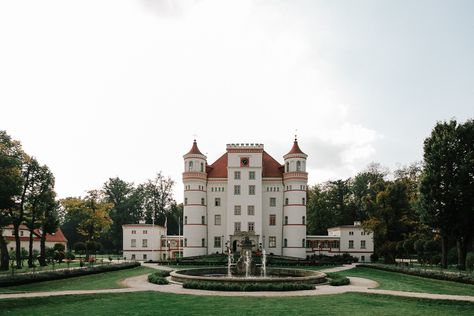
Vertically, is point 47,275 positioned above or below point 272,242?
above

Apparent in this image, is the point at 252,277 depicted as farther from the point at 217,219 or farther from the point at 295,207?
the point at 217,219

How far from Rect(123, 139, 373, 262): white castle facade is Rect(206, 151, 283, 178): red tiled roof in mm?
143

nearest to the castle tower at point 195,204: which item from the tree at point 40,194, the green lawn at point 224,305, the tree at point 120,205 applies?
the tree at point 40,194

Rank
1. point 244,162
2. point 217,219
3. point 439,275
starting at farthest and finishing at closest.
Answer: point 217,219 → point 244,162 → point 439,275

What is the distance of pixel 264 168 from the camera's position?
6241 cm

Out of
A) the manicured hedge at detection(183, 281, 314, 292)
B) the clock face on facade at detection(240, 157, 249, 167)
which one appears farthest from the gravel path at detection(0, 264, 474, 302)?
the clock face on facade at detection(240, 157, 249, 167)

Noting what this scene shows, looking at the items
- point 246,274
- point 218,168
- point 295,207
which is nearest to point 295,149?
point 295,207

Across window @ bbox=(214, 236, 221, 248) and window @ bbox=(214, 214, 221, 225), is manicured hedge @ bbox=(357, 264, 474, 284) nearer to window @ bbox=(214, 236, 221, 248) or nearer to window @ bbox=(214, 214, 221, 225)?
window @ bbox=(214, 236, 221, 248)

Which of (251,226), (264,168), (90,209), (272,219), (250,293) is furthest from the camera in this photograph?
(264,168)

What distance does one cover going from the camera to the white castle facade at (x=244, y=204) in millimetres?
58312

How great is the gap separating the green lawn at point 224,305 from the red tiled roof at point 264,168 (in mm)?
39929

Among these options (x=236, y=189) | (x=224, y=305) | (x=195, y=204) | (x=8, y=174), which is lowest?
(x=224, y=305)

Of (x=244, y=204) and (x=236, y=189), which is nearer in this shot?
(x=244, y=204)

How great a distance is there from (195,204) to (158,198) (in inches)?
1146
